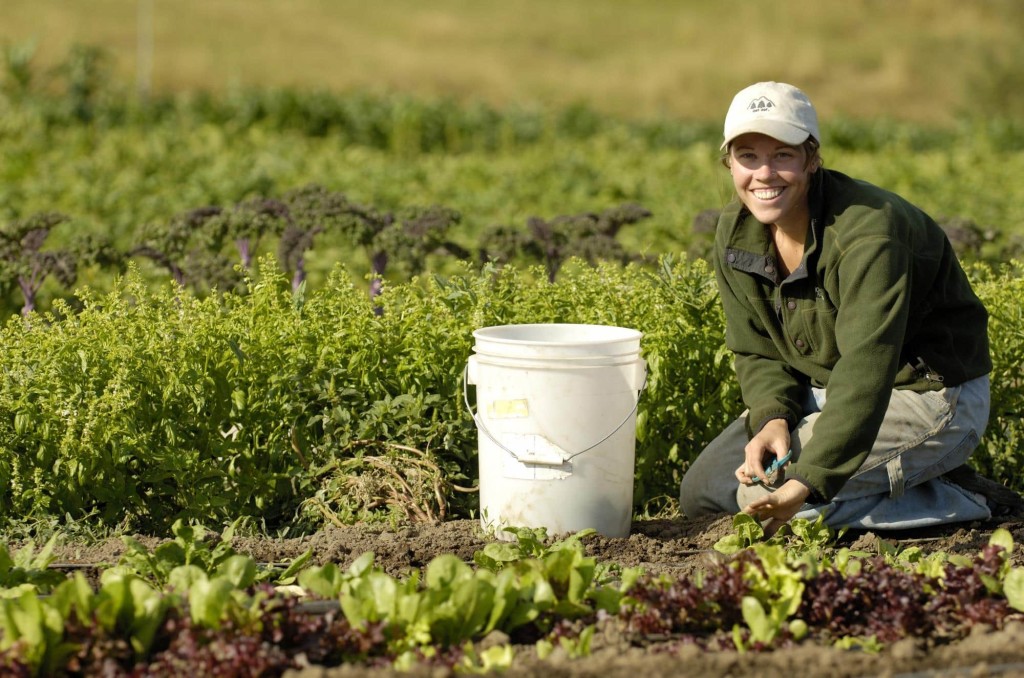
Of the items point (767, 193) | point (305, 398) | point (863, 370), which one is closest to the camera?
point (863, 370)

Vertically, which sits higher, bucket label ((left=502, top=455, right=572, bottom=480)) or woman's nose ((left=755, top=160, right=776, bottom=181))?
woman's nose ((left=755, top=160, right=776, bottom=181))

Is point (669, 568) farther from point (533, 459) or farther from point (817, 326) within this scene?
point (817, 326)

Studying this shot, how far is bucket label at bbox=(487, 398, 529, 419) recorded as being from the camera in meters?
3.61

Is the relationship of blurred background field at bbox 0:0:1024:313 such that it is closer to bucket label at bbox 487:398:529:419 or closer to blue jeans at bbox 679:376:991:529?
blue jeans at bbox 679:376:991:529

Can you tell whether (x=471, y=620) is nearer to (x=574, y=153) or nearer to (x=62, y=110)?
(x=574, y=153)

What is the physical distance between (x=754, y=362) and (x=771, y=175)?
0.70 m

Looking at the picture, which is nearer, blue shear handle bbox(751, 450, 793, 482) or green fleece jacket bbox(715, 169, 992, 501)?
green fleece jacket bbox(715, 169, 992, 501)

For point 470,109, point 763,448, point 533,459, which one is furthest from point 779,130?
point 470,109

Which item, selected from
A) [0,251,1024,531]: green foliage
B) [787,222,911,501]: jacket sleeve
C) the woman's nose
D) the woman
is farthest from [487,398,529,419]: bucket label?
the woman's nose

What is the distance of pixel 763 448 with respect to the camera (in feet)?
12.0

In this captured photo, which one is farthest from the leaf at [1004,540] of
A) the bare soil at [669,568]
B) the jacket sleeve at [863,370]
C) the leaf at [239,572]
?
the leaf at [239,572]

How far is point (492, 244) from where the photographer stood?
5.84 metres

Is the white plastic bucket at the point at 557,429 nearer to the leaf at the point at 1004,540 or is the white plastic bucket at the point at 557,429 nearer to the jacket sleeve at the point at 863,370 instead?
the jacket sleeve at the point at 863,370

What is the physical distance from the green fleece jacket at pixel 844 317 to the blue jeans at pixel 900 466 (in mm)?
66
